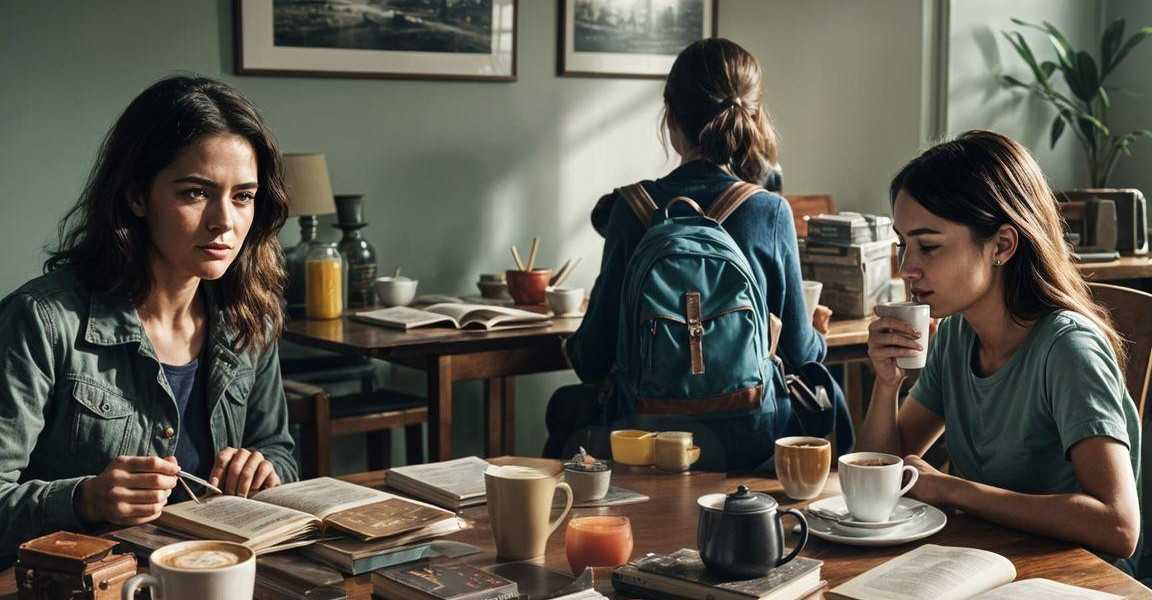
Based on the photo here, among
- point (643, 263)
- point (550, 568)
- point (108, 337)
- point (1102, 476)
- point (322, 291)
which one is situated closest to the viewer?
point (550, 568)

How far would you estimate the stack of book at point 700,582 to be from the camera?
4.43ft

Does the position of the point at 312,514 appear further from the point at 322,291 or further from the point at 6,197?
the point at 6,197

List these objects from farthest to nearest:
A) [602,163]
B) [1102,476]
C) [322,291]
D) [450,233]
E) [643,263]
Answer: [602,163] → [450,233] → [322,291] → [643,263] → [1102,476]

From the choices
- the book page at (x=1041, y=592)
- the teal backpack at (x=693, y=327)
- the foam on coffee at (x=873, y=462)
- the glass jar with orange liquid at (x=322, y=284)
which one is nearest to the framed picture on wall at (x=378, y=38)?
the glass jar with orange liquid at (x=322, y=284)

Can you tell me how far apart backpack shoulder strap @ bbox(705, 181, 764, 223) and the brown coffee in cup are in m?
1.69

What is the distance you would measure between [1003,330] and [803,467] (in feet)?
1.44

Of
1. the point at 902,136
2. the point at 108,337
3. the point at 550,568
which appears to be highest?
the point at 902,136

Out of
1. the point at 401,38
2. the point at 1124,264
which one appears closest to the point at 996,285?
the point at 1124,264

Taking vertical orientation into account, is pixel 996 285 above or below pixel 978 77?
below

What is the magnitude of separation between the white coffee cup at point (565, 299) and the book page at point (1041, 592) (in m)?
2.26

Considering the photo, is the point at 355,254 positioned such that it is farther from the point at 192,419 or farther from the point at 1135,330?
the point at 1135,330

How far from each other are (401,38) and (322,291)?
1072 mm

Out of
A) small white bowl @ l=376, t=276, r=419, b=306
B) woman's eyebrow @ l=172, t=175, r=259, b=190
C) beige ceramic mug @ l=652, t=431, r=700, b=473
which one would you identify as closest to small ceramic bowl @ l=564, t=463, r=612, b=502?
beige ceramic mug @ l=652, t=431, r=700, b=473

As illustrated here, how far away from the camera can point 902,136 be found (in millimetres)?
4918
